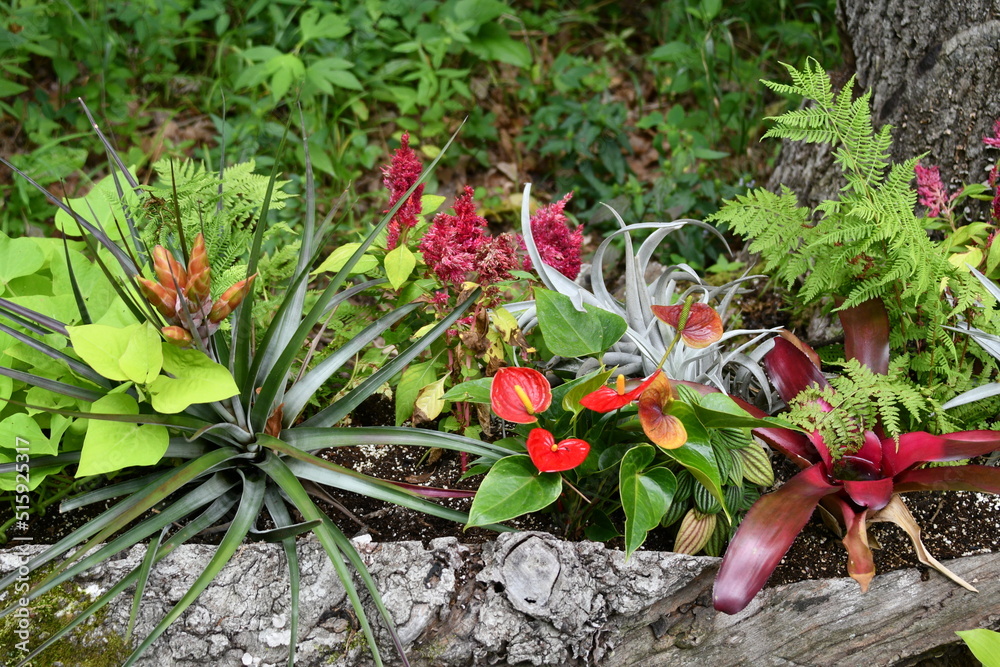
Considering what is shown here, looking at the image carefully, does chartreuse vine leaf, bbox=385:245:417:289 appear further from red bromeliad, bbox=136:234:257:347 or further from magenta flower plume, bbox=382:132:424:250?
red bromeliad, bbox=136:234:257:347

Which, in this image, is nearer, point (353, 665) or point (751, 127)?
point (353, 665)

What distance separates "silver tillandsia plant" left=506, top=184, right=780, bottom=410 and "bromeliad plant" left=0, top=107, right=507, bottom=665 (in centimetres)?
37

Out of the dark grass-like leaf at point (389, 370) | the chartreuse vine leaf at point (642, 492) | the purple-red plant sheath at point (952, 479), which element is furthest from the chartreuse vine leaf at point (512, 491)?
the purple-red plant sheath at point (952, 479)

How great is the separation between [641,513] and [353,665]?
695 millimetres

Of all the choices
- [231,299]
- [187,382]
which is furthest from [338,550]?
[231,299]

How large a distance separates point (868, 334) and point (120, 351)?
5.59ft

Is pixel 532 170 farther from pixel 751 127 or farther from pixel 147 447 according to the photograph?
pixel 147 447

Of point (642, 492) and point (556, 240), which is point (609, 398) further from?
point (556, 240)

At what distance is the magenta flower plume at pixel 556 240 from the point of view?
1967 mm

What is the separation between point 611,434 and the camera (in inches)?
67.5

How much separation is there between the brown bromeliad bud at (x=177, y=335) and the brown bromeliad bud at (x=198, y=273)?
62 mm

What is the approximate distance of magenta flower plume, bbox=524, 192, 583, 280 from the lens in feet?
6.45

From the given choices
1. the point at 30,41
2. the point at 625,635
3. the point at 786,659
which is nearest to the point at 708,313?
the point at 625,635

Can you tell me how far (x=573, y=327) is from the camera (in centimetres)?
163
